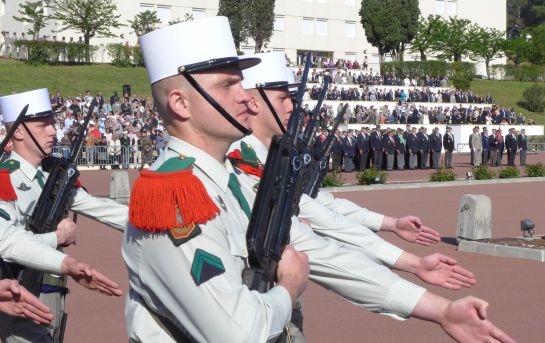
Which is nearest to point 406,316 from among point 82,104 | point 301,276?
point 301,276

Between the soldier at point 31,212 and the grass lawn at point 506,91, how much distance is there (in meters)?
53.9

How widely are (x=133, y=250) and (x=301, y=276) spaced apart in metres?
0.55

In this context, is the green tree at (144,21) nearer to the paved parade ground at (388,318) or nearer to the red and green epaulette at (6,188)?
the paved parade ground at (388,318)

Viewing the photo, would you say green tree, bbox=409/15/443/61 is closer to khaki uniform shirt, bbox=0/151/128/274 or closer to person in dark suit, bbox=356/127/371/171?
person in dark suit, bbox=356/127/371/171

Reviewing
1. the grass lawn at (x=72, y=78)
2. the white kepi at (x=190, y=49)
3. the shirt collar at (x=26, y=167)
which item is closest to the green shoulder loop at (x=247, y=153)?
the white kepi at (x=190, y=49)

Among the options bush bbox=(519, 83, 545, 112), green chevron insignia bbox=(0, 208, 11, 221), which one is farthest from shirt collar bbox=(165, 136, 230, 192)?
bush bbox=(519, 83, 545, 112)

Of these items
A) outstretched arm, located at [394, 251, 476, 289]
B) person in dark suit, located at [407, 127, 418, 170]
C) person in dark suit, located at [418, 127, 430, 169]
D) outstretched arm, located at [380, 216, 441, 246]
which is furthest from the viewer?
person in dark suit, located at [418, 127, 430, 169]

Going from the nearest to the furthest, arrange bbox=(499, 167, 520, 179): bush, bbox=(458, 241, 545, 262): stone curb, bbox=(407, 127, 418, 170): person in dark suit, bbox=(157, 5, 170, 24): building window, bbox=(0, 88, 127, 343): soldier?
bbox=(0, 88, 127, 343): soldier → bbox=(458, 241, 545, 262): stone curb → bbox=(499, 167, 520, 179): bush → bbox=(407, 127, 418, 170): person in dark suit → bbox=(157, 5, 170, 24): building window

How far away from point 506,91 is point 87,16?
26815mm

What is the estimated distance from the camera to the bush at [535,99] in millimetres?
61219

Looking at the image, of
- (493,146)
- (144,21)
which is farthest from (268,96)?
(144,21)

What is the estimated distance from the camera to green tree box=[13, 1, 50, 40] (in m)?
56.9

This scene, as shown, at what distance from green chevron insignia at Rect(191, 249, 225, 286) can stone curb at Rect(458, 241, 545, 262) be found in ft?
38.2

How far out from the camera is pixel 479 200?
15.7 meters
